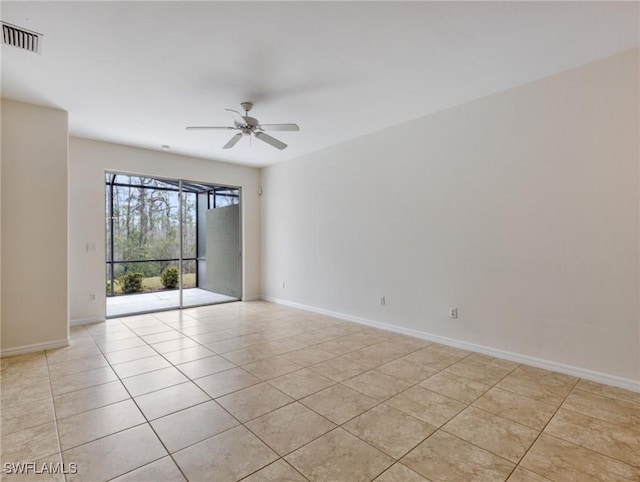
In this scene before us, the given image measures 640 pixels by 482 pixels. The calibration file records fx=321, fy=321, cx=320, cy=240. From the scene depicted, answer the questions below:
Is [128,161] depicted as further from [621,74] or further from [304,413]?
[621,74]

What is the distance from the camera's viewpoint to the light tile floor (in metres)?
1.79

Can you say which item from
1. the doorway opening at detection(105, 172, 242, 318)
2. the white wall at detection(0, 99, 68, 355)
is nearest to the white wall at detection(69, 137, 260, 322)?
the doorway opening at detection(105, 172, 242, 318)

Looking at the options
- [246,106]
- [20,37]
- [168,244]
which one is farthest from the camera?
[168,244]

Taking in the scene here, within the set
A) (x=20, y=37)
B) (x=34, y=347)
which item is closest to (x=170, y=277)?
(x=34, y=347)

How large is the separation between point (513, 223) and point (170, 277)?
223 inches

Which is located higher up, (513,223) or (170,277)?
(513,223)

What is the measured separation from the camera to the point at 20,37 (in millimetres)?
2418

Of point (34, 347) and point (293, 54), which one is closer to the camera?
point (293, 54)

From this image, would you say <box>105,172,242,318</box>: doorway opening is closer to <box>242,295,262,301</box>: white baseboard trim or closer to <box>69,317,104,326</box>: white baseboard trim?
<box>242,295,262,301</box>: white baseboard trim

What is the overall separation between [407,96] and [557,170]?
165 cm

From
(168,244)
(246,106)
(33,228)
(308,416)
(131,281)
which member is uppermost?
(246,106)

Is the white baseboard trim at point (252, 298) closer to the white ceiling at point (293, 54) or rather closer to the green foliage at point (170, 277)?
the green foliage at point (170, 277)

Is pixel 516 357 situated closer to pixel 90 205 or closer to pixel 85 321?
pixel 85 321

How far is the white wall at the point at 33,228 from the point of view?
11.5ft
